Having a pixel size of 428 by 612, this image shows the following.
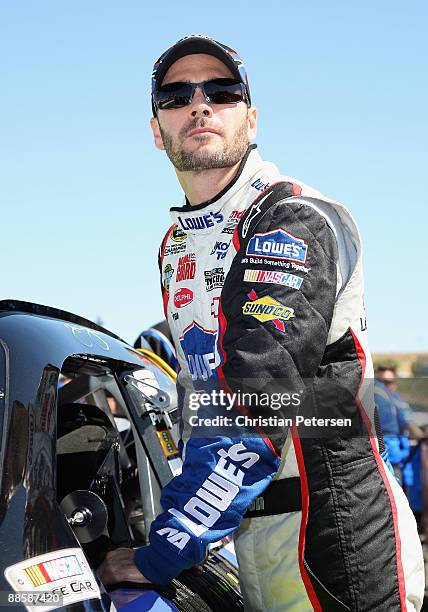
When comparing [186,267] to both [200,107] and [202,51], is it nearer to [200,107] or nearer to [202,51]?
[200,107]

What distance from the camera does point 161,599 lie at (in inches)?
86.4

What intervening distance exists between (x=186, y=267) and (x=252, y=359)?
23.3 inches

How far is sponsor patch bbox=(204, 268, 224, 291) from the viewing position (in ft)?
7.96

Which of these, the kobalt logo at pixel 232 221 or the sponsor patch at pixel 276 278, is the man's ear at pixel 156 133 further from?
the sponsor patch at pixel 276 278

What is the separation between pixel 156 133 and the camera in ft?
9.60

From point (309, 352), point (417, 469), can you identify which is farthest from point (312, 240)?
point (417, 469)

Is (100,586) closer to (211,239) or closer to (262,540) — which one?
(262,540)

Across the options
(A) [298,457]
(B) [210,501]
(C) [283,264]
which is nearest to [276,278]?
(C) [283,264]

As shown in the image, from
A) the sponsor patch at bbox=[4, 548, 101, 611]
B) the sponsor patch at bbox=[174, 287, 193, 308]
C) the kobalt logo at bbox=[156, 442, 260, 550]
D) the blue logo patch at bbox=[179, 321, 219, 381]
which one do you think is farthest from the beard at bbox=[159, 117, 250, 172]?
the sponsor patch at bbox=[4, 548, 101, 611]

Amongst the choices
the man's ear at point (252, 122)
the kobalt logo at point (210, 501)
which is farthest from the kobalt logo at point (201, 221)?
the kobalt logo at point (210, 501)

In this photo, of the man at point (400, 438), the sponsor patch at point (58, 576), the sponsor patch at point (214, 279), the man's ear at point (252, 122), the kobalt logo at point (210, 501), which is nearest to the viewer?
the sponsor patch at point (58, 576)

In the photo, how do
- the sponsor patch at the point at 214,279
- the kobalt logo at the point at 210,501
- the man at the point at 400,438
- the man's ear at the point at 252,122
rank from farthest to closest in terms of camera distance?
the man at the point at 400,438, the man's ear at the point at 252,122, the sponsor patch at the point at 214,279, the kobalt logo at the point at 210,501

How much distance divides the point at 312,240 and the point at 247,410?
0.44 meters

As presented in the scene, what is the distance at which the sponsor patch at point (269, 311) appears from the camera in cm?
209
